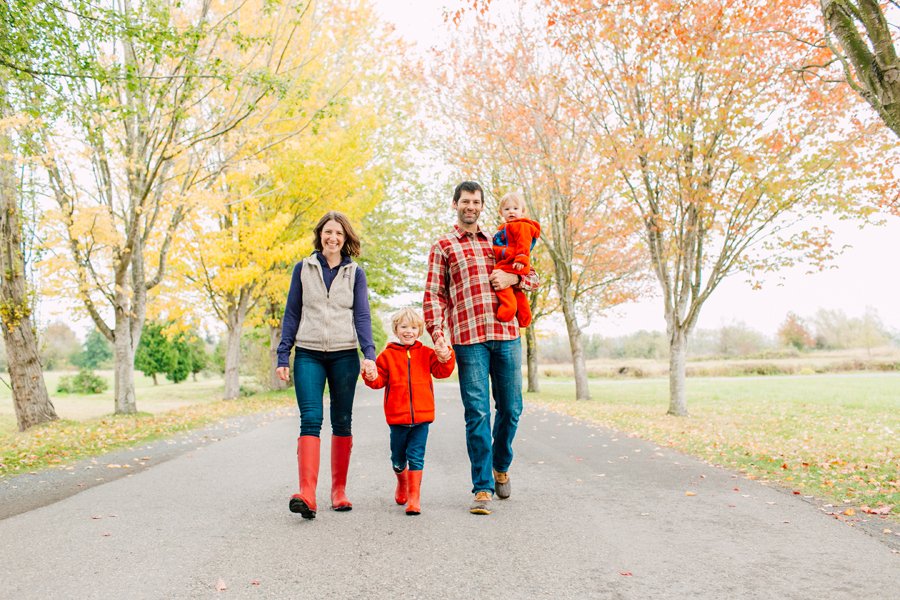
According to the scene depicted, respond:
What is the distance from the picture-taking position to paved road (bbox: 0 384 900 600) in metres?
2.82

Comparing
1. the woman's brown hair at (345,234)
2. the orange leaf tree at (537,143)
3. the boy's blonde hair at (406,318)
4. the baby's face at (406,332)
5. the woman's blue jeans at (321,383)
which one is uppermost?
the orange leaf tree at (537,143)

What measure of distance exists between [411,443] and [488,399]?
2.07ft

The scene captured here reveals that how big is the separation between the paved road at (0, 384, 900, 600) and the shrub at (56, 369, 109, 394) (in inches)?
1201

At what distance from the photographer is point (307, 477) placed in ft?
13.5

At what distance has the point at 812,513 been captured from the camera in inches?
167

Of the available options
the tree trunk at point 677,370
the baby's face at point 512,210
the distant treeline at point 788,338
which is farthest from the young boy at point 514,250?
the distant treeline at point 788,338

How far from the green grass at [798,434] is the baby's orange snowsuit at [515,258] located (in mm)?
2896

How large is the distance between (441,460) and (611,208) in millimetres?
14951

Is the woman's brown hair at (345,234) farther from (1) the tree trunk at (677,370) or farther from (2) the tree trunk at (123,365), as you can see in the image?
(2) the tree trunk at (123,365)

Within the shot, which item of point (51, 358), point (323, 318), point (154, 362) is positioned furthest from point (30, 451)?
point (51, 358)

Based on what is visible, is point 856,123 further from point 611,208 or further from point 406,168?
point 406,168

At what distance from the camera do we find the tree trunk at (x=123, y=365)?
13.6 metres

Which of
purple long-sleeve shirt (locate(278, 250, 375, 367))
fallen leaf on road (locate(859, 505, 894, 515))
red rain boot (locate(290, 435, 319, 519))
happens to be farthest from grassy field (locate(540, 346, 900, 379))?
red rain boot (locate(290, 435, 319, 519))

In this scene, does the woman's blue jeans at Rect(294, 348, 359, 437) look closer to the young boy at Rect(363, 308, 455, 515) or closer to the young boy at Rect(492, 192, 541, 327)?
the young boy at Rect(363, 308, 455, 515)
